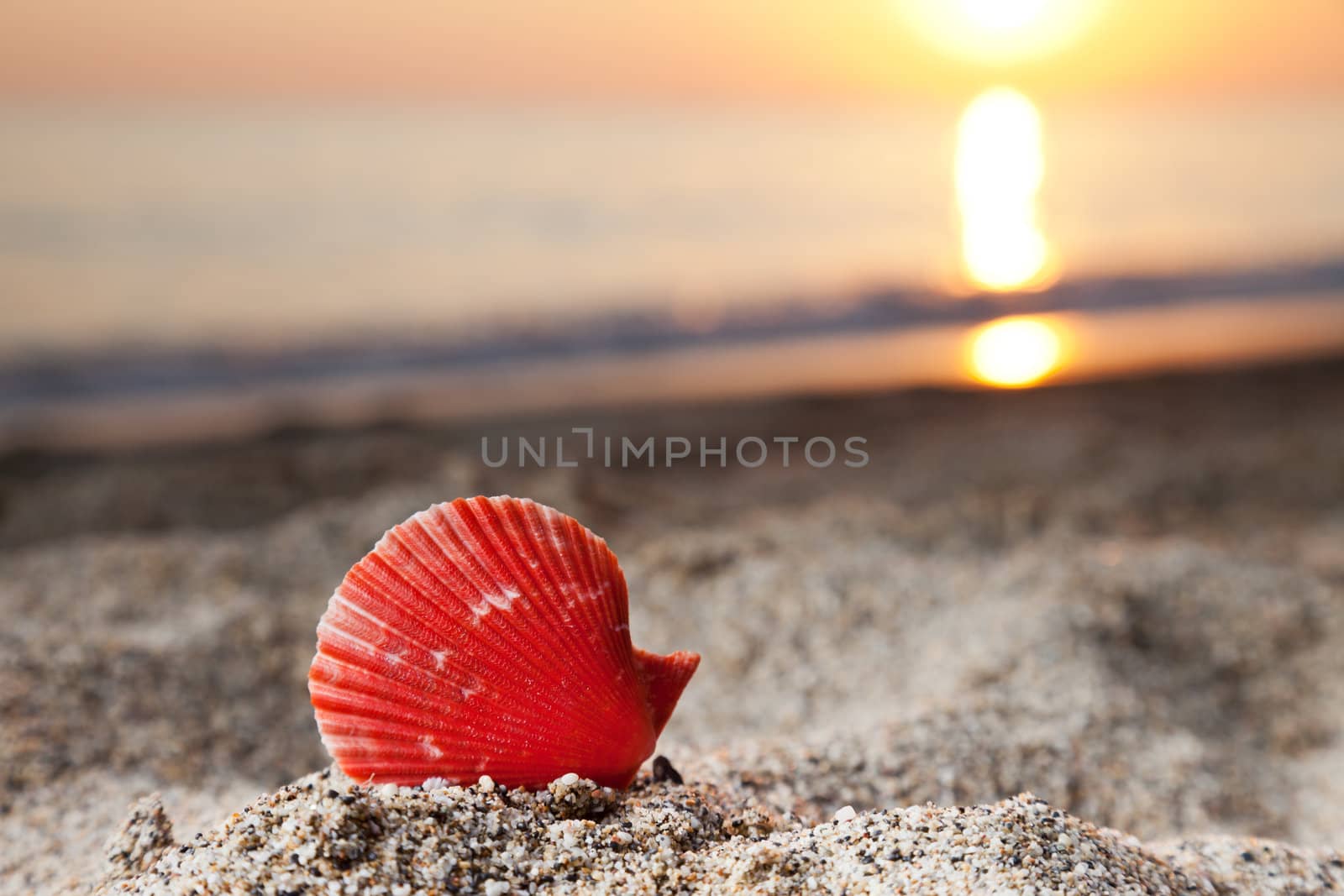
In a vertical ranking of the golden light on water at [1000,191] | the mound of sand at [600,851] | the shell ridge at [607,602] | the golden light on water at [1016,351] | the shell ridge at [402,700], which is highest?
the golden light on water at [1000,191]

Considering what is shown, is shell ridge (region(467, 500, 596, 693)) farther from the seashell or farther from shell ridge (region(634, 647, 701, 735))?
shell ridge (region(634, 647, 701, 735))

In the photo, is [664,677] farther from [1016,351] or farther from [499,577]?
[1016,351]

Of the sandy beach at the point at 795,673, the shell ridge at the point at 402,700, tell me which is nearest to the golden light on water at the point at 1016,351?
the sandy beach at the point at 795,673

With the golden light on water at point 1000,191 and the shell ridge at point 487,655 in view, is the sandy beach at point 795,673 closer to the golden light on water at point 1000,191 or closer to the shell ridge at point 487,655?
Result: the shell ridge at point 487,655

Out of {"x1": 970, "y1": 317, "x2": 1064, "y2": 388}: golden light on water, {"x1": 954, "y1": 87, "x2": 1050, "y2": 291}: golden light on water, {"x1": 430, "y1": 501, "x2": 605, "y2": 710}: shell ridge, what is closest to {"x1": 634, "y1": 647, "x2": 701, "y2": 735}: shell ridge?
{"x1": 430, "y1": 501, "x2": 605, "y2": 710}: shell ridge

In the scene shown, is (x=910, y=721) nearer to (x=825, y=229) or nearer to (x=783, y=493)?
(x=783, y=493)

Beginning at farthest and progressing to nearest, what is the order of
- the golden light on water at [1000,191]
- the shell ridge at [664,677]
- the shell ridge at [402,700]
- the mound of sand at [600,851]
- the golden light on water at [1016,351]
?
1. the golden light on water at [1000,191]
2. the golden light on water at [1016,351]
3. the shell ridge at [664,677]
4. the shell ridge at [402,700]
5. the mound of sand at [600,851]
